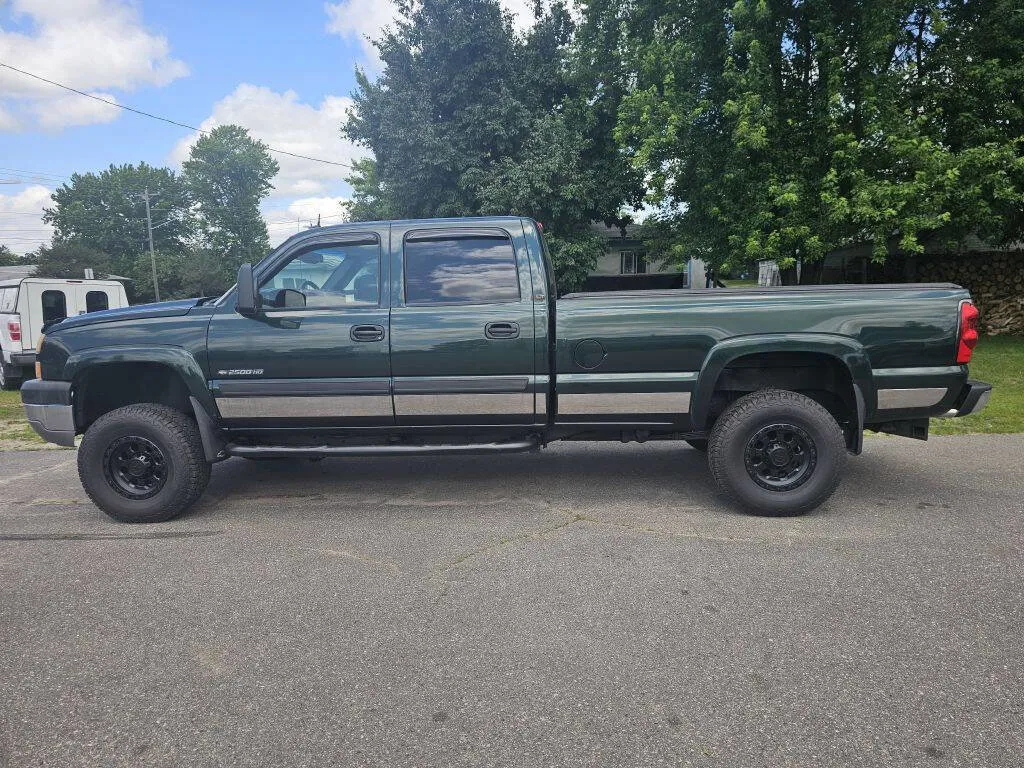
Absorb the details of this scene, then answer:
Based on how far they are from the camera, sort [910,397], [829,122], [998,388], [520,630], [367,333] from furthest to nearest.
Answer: [829,122]
[998,388]
[367,333]
[910,397]
[520,630]

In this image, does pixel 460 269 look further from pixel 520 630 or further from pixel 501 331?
pixel 520 630

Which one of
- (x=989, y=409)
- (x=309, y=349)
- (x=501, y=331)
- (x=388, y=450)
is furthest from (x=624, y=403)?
(x=989, y=409)

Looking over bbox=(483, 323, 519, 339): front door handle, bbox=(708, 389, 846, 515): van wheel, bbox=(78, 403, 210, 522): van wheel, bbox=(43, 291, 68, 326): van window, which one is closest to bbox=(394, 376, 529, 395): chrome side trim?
bbox=(483, 323, 519, 339): front door handle

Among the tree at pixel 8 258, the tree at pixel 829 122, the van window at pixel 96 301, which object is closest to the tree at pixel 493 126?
the tree at pixel 829 122

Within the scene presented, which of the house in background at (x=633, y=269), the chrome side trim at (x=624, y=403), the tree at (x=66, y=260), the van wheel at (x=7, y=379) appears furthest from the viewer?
the tree at (x=66, y=260)

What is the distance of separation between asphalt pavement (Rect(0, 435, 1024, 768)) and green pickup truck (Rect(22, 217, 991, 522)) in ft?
1.53

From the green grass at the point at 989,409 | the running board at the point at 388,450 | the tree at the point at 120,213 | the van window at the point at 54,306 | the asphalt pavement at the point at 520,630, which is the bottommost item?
the asphalt pavement at the point at 520,630

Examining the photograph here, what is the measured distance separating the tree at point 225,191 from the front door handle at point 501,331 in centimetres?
7070

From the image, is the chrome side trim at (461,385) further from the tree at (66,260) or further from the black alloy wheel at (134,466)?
the tree at (66,260)

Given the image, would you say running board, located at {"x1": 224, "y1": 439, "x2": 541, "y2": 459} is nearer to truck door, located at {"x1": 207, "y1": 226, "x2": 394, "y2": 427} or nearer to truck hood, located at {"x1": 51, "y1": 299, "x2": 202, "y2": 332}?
A: truck door, located at {"x1": 207, "y1": 226, "x2": 394, "y2": 427}

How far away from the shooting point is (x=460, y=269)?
4.51 m

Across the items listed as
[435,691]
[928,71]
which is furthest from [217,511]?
[928,71]

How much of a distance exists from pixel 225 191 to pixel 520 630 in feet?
256

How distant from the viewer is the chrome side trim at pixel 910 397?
14.0 ft
